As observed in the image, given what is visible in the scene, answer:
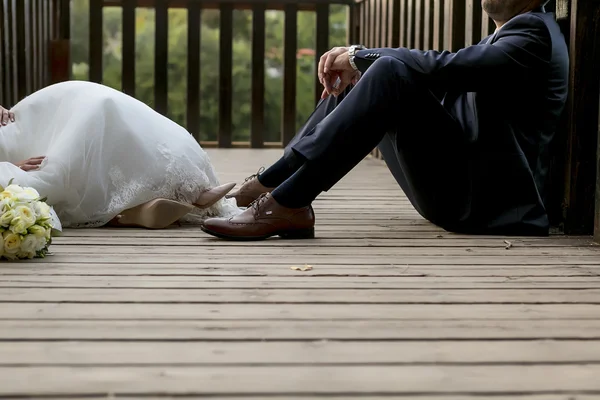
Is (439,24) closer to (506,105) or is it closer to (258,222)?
(506,105)

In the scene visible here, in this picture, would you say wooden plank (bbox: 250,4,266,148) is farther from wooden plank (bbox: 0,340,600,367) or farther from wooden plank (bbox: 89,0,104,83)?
wooden plank (bbox: 0,340,600,367)

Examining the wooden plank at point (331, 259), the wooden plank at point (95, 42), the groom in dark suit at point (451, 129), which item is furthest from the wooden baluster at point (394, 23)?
the wooden plank at point (331, 259)

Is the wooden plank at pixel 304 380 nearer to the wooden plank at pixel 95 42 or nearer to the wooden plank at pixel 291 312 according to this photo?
the wooden plank at pixel 291 312

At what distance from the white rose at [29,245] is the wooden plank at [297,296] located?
0.97 feet

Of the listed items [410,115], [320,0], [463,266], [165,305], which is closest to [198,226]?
[410,115]

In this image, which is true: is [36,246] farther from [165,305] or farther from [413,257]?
[413,257]

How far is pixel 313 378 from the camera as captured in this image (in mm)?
1329

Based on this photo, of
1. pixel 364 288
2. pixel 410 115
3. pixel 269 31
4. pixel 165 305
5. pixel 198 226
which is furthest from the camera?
pixel 269 31

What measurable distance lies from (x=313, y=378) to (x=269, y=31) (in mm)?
9095

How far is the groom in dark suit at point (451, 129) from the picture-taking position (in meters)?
2.52

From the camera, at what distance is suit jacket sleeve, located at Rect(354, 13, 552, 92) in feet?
8.30

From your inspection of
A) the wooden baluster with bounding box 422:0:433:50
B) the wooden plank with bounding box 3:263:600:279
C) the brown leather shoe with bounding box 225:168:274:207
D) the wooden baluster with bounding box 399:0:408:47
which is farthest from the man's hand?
the wooden baluster with bounding box 399:0:408:47

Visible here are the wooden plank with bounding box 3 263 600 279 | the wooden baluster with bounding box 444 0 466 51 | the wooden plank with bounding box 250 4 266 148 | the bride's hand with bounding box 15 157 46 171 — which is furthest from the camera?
the wooden plank with bounding box 250 4 266 148

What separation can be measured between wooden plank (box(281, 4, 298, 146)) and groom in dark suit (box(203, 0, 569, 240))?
375 centimetres
